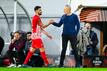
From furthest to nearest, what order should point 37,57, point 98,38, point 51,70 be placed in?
1. point 98,38
2. point 37,57
3. point 51,70

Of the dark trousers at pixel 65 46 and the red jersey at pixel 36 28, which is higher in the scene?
the red jersey at pixel 36 28

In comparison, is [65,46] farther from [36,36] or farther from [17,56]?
[17,56]

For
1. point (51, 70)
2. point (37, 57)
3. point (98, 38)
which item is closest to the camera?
point (51, 70)

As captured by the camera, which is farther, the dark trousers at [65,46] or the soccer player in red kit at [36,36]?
the dark trousers at [65,46]

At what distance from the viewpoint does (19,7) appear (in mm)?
27375

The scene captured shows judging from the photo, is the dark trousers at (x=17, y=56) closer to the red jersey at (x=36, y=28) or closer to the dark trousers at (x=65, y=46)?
the red jersey at (x=36, y=28)

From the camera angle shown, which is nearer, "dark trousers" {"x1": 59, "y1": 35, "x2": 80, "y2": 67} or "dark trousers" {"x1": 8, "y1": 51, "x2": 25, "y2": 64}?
"dark trousers" {"x1": 59, "y1": 35, "x2": 80, "y2": 67}

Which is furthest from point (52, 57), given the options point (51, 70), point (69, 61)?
point (51, 70)

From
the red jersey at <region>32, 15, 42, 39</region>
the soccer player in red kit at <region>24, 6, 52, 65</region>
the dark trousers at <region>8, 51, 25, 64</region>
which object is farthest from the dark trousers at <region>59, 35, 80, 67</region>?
the dark trousers at <region>8, 51, 25, 64</region>

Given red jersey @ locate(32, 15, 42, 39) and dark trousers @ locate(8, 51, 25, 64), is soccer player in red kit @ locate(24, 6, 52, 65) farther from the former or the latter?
dark trousers @ locate(8, 51, 25, 64)

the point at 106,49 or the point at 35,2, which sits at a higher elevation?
the point at 35,2

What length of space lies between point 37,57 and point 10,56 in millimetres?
967

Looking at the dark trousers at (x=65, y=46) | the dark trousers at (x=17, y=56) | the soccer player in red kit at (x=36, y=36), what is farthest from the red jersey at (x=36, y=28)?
the dark trousers at (x=17, y=56)

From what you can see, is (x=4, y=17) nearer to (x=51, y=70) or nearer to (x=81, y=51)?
(x=81, y=51)
